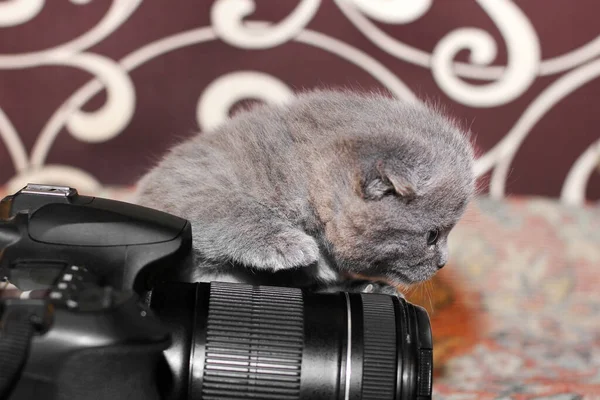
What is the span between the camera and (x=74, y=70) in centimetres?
120

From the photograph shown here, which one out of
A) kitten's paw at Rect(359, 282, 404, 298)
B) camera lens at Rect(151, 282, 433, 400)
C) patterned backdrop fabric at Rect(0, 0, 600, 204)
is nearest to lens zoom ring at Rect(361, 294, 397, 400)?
camera lens at Rect(151, 282, 433, 400)

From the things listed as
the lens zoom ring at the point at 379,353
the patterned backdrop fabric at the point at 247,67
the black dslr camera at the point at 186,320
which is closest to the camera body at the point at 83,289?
the black dslr camera at the point at 186,320

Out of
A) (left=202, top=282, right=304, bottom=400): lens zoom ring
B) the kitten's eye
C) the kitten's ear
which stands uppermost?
the kitten's ear

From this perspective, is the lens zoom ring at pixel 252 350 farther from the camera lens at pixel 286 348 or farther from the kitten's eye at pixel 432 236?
the kitten's eye at pixel 432 236

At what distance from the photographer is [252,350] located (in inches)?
23.9

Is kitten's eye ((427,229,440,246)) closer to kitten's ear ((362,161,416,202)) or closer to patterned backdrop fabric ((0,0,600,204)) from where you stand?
kitten's ear ((362,161,416,202))

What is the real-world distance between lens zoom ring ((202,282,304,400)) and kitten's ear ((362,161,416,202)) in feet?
0.46

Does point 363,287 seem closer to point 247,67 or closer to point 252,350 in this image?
point 252,350

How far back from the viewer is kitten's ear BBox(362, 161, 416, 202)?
2.21ft

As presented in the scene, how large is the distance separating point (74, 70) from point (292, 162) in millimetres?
636

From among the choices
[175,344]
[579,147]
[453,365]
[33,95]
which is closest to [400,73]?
[579,147]

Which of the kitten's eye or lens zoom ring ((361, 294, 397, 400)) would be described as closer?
lens zoom ring ((361, 294, 397, 400))

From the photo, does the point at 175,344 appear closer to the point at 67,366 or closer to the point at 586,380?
the point at 67,366

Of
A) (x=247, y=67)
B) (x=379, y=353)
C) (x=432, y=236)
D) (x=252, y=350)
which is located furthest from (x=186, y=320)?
(x=247, y=67)
